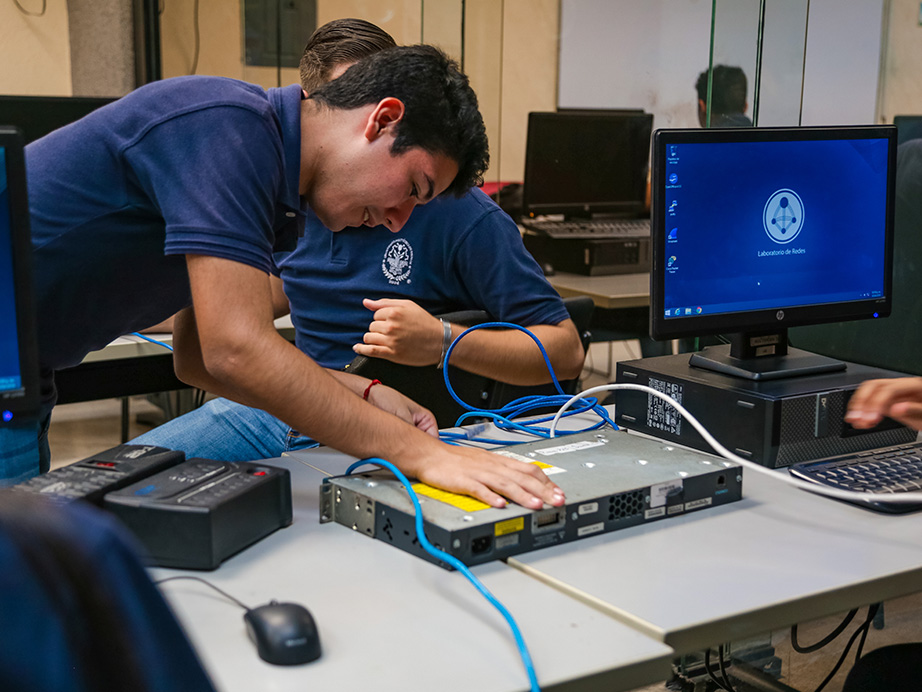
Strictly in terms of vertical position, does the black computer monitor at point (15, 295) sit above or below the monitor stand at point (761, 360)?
above

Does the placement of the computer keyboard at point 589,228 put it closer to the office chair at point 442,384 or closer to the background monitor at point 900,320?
the background monitor at point 900,320

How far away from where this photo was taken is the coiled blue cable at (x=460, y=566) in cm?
80

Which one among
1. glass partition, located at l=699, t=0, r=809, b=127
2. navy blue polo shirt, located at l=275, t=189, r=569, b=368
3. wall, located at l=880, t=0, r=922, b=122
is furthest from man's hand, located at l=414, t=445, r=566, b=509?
wall, located at l=880, t=0, r=922, b=122

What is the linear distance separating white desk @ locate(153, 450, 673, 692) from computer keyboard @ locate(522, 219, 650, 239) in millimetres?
2729

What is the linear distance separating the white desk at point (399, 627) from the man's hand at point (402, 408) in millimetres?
361

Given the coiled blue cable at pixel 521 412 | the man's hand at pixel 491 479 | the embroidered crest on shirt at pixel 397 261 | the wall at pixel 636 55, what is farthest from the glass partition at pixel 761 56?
the man's hand at pixel 491 479

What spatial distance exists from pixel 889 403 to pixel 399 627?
802 millimetres

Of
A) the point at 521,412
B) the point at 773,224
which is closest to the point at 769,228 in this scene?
the point at 773,224

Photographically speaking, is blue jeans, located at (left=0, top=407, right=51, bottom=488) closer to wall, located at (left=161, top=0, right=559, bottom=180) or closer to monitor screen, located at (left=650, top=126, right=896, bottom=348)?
monitor screen, located at (left=650, top=126, right=896, bottom=348)

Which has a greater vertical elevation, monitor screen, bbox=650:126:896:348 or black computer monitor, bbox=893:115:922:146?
black computer monitor, bbox=893:115:922:146

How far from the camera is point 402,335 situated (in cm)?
167

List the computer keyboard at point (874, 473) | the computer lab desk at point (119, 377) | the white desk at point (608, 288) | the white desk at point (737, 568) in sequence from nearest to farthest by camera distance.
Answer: the white desk at point (737, 568), the computer keyboard at point (874, 473), the computer lab desk at point (119, 377), the white desk at point (608, 288)

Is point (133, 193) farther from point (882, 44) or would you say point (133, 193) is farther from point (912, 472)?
point (882, 44)

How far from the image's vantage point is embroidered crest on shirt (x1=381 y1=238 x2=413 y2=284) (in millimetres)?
1949
